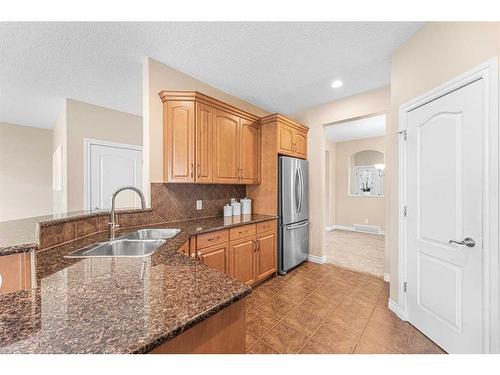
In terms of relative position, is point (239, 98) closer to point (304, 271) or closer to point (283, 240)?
point (283, 240)

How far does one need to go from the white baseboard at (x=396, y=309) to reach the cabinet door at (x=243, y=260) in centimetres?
148

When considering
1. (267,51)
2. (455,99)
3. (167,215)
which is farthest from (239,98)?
(455,99)

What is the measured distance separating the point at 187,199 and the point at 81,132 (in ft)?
6.98

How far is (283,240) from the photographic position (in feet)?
10.2

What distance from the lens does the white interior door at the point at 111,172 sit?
11.0 feet

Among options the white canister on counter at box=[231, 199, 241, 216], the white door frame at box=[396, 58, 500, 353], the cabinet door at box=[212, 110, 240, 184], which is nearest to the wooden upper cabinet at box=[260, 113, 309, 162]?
the cabinet door at box=[212, 110, 240, 184]

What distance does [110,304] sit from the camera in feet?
2.43

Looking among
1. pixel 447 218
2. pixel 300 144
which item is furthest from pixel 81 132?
pixel 447 218

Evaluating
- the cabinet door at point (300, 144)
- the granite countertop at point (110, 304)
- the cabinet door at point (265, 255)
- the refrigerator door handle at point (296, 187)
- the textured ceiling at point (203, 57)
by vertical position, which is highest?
the textured ceiling at point (203, 57)

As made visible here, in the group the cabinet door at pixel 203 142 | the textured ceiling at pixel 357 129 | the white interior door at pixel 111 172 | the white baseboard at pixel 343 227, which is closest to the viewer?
the cabinet door at pixel 203 142

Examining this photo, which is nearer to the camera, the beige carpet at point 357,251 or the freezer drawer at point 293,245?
the freezer drawer at point 293,245

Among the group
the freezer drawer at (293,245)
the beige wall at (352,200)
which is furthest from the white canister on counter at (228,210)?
the beige wall at (352,200)

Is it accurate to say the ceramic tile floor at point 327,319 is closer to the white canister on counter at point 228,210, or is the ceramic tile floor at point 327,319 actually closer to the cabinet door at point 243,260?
the cabinet door at point 243,260
